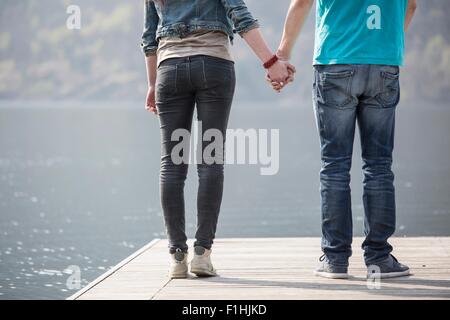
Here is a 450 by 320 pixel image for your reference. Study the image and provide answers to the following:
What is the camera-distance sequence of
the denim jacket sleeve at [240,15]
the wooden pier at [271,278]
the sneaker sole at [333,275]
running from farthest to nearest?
the sneaker sole at [333,275]
the denim jacket sleeve at [240,15]
the wooden pier at [271,278]

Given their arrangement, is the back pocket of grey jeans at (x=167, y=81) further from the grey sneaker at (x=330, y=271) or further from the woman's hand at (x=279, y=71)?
the grey sneaker at (x=330, y=271)

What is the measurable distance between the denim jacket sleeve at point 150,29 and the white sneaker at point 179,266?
1.05 meters

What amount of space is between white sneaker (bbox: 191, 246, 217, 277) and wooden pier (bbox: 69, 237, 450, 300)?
0.04 metres

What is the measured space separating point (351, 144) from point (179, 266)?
1.06 m

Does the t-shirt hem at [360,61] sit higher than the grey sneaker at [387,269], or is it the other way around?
the t-shirt hem at [360,61]

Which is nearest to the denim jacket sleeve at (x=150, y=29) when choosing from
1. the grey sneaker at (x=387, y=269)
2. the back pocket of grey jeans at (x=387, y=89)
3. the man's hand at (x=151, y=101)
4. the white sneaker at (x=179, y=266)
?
the man's hand at (x=151, y=101)

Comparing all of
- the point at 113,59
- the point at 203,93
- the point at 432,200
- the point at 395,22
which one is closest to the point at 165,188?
the point at 203,93

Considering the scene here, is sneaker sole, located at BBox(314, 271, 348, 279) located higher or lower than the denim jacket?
lower

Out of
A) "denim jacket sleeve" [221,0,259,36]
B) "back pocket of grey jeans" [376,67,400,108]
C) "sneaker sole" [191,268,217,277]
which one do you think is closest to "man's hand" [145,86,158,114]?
"denim jacket sleeve" [221,0,259,36]

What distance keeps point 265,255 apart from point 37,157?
28.7 meters

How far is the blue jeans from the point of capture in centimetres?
433

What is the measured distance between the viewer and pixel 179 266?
4.46 meters

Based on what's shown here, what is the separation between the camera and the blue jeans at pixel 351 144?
4.33 meters

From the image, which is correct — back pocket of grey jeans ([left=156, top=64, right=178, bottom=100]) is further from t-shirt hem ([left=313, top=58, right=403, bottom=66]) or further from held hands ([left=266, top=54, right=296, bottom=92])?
t-shirt hem ([left=313, top=58, right=403, bottom=66])
